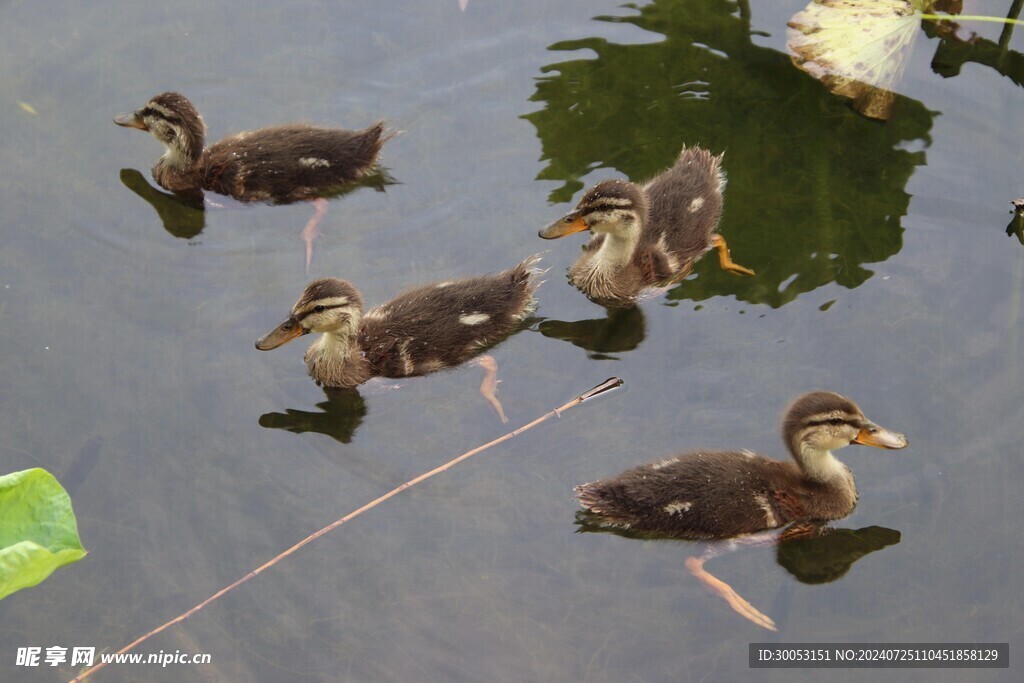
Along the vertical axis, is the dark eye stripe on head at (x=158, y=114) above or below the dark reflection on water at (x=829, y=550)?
above

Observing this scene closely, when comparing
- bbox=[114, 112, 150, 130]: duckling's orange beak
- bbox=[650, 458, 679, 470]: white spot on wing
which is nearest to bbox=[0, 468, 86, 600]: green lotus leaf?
bbox=[650, 458, 679, 470]: white spot on wing

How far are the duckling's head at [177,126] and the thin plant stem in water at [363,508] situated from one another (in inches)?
87.1

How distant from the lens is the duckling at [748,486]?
14.5ft

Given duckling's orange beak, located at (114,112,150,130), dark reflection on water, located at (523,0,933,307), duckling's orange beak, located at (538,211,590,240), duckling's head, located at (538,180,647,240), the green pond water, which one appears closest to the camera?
the green pond water

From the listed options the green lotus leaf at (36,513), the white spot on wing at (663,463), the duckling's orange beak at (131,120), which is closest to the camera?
the green lotus leaf at (36,513)

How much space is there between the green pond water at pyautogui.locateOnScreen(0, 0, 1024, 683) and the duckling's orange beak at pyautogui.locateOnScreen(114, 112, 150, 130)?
18 cm

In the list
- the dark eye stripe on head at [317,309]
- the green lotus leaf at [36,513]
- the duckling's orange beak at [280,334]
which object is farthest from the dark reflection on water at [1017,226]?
the green lotus leaf at [36,513]

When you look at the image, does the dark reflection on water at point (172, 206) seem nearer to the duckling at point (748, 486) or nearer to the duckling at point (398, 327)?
the duckling at point (398, 327)

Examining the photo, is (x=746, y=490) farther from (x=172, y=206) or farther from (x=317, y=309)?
(x=172, y=206)

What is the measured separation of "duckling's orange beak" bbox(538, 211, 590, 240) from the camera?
17.7 ft

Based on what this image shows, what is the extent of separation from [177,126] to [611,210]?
2.22 m

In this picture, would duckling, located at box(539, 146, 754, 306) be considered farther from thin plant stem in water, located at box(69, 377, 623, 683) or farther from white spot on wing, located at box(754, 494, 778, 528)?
white spot on wing, located at box(754, 494, 778, 528)

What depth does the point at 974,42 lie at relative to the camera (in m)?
6.66

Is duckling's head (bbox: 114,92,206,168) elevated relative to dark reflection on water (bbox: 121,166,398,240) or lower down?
elevated
